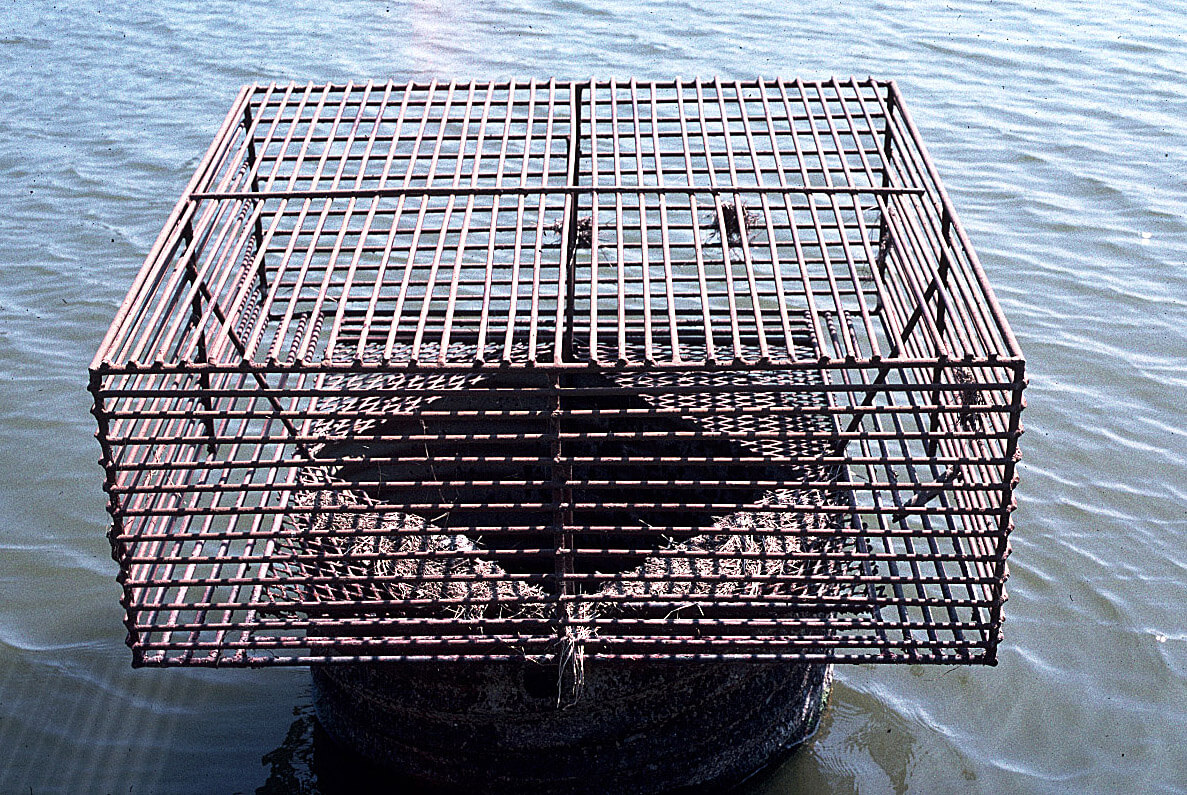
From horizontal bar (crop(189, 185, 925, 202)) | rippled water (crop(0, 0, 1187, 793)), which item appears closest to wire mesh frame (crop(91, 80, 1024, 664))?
horizontal bar (crop(189, 185, 925, 202))

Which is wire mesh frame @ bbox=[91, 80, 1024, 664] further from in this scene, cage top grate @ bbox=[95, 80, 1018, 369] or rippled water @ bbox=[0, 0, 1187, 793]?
rippled water @ bbox=[0, 0, 1187, 793]

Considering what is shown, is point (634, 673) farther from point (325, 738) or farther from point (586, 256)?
point (586, 256)

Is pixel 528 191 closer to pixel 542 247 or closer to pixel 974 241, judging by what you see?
pixel 542 247

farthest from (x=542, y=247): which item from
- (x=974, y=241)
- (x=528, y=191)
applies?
(x=974, y=241)

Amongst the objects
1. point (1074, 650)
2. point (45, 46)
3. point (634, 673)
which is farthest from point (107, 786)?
point (45, 46)

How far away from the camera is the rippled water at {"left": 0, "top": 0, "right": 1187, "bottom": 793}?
552 cm

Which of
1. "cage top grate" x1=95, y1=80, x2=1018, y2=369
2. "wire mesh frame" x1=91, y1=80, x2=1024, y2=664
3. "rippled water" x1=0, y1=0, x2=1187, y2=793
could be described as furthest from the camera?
"rippled water" x1=0, y1=0, x2=1187, y2=793

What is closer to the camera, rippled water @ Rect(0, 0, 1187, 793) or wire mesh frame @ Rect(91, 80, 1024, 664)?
wire mesh frame @ Rect(91, 80, 1024, 664)

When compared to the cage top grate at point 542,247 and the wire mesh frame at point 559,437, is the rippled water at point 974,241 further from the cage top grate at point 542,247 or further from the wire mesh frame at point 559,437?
the cage top grate at point 542,247

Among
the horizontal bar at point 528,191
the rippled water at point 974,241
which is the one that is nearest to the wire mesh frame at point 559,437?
the horizontal bar at point 528,191

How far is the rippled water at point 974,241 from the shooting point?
5.52 m

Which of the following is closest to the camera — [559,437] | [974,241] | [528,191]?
[559,437]

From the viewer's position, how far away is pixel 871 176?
4781 millimetres

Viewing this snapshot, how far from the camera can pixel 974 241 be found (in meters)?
9.11
